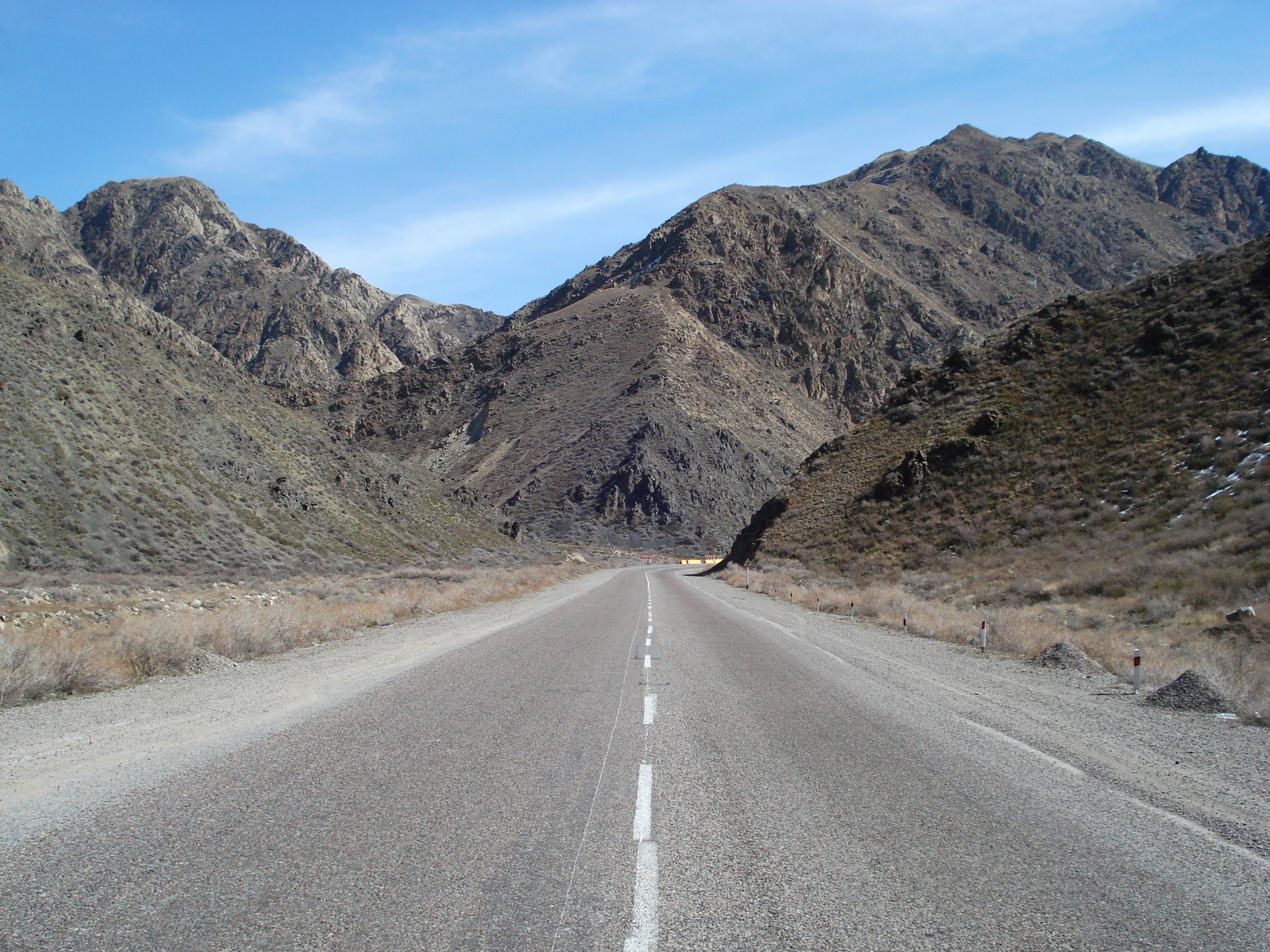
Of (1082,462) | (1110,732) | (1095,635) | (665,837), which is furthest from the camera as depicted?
(1082,462)

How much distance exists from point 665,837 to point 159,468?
1356 inches

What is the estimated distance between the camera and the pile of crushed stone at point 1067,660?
11.2 metres

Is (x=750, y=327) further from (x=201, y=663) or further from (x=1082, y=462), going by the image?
(x=201, y=663)

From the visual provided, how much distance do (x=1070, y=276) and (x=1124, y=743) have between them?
173m

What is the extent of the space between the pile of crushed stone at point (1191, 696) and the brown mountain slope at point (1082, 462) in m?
8.73

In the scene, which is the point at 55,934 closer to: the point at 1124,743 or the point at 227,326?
the point at 1124,743

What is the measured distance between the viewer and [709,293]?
114m

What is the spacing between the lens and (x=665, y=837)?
13.6 ft

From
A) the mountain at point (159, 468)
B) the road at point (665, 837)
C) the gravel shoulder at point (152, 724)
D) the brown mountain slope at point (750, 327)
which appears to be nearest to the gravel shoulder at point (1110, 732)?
the road at point (665, 837)

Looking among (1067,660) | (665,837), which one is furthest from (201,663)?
(1067,660)

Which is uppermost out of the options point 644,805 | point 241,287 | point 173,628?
point 241,287

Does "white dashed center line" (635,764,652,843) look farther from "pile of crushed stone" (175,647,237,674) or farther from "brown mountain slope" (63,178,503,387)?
"brown mountain slope" (63,178,503,387)

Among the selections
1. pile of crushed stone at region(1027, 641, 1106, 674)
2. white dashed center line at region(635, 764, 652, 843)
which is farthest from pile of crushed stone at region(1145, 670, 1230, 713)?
white dashed center line at region(635, 764, 652, 843)

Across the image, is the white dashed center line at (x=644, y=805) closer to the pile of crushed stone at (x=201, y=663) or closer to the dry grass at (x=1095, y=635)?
the dry grass at (x=1095, y=635)
